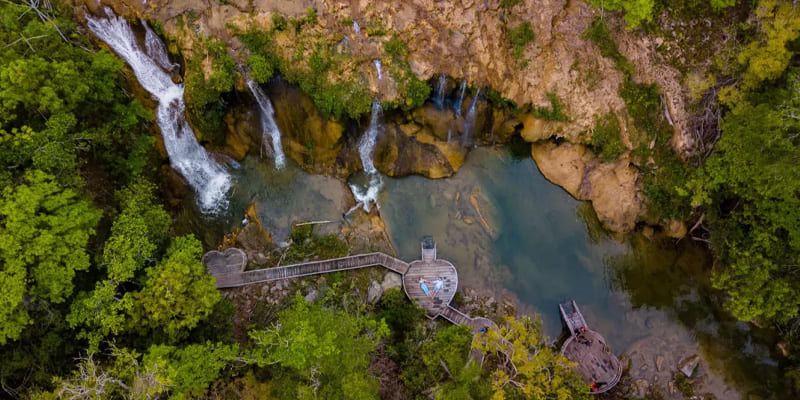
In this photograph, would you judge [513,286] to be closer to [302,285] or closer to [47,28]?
[302,285]

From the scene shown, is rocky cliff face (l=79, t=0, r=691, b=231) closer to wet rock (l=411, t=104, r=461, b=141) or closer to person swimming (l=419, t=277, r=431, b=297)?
wet rock (l=411, t=104, r=461, b=141)

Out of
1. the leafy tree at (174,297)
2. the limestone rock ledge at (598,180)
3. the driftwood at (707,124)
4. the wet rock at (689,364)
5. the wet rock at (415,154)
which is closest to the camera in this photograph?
the leafy tree at (174,297)

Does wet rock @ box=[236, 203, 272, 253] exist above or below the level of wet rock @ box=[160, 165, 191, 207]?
below

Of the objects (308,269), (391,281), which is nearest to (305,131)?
(308,269)

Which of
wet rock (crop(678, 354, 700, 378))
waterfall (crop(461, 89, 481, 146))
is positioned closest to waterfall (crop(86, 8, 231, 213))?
waterfall (crop(461, 89, 481, 146))

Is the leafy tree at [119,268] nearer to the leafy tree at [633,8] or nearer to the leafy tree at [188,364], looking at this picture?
the leafy tree at [188,364]

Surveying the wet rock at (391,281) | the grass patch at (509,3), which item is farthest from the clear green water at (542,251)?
the grass patch at (509,3)
